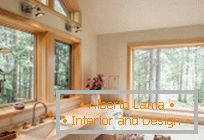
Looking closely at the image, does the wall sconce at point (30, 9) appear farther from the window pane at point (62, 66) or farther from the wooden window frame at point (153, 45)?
the wooden window frame at point (153, 45)

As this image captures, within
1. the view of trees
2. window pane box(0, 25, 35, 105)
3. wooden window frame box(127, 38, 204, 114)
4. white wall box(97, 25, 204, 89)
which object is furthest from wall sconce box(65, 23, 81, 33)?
the view of trees

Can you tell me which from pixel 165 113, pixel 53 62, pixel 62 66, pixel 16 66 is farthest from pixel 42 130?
pixel 165 113

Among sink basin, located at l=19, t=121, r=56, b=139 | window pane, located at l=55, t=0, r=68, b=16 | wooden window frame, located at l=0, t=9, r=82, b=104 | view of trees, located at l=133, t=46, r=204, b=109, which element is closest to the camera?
sink basin, located at l=19, t=121, r=56, b=139

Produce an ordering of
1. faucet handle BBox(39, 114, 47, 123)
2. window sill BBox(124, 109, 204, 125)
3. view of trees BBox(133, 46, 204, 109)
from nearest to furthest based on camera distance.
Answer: faucet handle BBox(39, 114, 47, 123), window sill BBox(124, 109, 204, 125), view of trees BBox(133, 46, 204, 109)

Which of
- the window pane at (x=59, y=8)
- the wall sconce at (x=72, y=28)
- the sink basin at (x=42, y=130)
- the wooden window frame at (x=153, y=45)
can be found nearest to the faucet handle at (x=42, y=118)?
the sink basin at (x=42, y=130)

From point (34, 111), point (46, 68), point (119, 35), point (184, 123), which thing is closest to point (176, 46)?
point (119, 35)

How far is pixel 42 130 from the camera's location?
1779 mm

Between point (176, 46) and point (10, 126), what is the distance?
2.47 m

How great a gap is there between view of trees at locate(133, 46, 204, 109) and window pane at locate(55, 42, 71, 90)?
1.12 metres

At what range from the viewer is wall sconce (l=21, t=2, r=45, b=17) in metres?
1.77

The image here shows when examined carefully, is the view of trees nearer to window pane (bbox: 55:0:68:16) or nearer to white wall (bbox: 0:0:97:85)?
white wall (bbox: 0:0:97:85)

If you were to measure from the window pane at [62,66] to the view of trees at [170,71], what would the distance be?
3.69 ft

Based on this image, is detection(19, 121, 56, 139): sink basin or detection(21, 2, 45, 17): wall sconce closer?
detection(19, 121, 56, 139): sink basin

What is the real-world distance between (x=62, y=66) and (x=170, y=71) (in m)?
1.68
